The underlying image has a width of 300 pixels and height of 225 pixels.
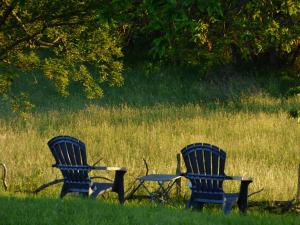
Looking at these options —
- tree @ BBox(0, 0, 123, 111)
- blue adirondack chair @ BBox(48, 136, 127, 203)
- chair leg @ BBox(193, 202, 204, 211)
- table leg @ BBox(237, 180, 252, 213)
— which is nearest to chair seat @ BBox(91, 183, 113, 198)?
blue adirondack chair @ BBox(48, 136, 127, 203)

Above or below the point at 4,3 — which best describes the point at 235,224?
below

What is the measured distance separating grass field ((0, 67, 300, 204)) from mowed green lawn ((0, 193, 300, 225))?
2387 mm

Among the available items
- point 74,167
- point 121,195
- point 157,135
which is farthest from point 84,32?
point 157,135

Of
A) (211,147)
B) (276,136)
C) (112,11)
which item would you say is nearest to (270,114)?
(276,136)

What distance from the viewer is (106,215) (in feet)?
31.5

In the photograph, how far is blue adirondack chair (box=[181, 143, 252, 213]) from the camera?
10.1m

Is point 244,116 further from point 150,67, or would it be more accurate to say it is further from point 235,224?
point 235,224

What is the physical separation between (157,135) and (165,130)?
1255 mm

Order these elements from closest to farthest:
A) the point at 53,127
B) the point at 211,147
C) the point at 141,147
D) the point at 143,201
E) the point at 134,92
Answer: the point at 211,147 < the point at 143,201 < the point at 141,147 < the point at 53,127 < the point at 134,92

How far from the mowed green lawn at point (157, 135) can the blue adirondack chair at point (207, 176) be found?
46cm

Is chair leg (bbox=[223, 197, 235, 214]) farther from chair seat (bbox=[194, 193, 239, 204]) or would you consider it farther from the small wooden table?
the small wooden table

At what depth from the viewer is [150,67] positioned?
531 inches

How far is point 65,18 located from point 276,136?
30.9ft

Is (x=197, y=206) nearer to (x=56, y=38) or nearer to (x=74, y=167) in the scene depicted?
(x=74, y=167)
